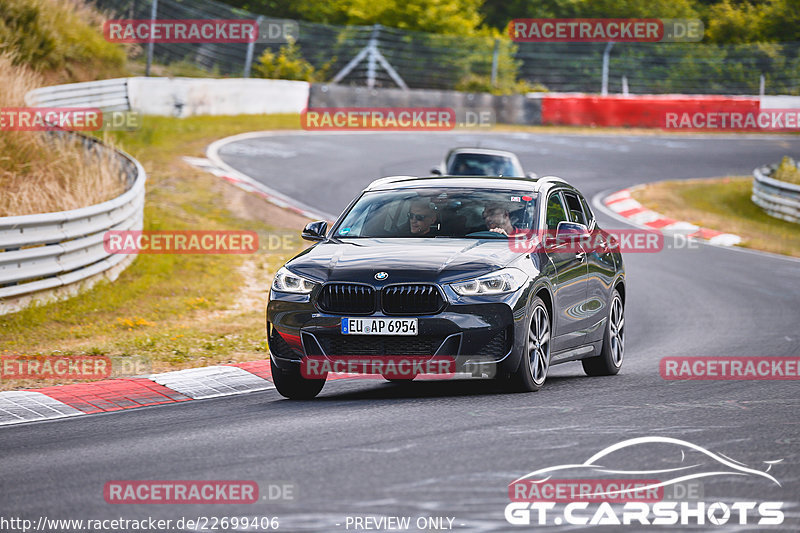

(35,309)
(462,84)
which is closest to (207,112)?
(462,84)

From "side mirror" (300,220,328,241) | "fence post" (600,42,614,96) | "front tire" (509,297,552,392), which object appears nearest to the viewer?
"front tire" (509,297,552,392)

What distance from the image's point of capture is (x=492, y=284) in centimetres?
852

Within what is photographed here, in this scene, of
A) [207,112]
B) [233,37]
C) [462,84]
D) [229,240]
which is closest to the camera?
[229,240]

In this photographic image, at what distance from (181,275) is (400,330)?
27.8ft

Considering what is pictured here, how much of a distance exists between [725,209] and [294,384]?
69.5 feet

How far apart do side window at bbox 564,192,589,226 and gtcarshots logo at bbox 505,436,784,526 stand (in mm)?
4266

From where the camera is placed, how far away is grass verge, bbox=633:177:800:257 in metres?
24.3

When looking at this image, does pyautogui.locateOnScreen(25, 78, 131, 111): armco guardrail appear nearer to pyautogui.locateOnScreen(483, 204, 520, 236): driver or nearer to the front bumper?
pyautogui.locateOnScreen(483, 204, 520, 236): driver

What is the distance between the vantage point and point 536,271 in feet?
29.6

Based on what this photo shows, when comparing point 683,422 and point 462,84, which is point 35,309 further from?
point 462,84

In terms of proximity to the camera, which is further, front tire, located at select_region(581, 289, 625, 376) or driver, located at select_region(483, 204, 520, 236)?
front tire, located at select_region(581, 289, 625, 376)

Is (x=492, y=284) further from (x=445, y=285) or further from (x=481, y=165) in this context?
(x=481, y=165)

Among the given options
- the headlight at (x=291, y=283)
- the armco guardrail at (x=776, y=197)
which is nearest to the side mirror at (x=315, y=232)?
the headlight at (x=291, y=283)

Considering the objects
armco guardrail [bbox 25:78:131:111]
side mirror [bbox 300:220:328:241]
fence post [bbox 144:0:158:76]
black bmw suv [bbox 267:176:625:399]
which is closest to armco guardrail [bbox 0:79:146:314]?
side mirror [bbox 300:220:328:241]
